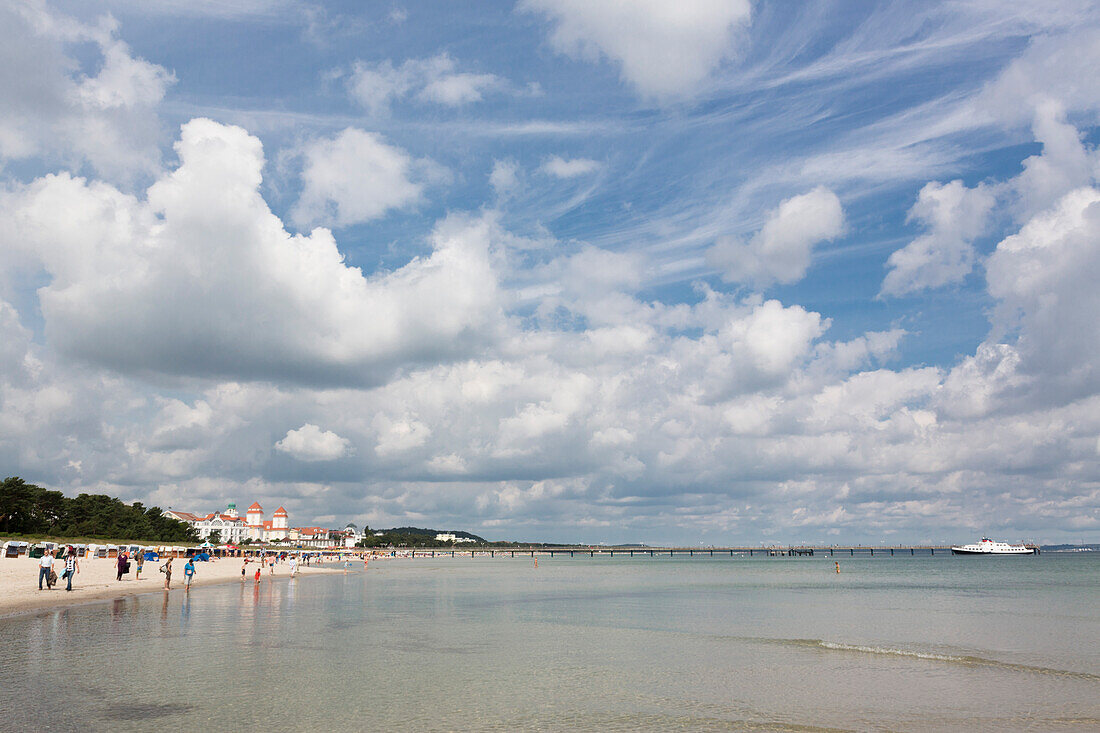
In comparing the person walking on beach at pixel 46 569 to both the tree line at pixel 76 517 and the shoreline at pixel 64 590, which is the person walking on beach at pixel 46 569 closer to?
the shoreline at pixel 64 590

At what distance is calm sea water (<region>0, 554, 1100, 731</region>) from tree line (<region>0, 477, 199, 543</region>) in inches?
3261

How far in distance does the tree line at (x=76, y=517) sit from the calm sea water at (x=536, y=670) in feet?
272

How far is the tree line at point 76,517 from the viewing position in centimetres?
10612

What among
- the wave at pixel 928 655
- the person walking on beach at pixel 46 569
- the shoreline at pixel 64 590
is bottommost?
the wave at pixel 928 655

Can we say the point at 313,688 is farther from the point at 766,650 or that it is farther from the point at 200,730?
the point at 766,650

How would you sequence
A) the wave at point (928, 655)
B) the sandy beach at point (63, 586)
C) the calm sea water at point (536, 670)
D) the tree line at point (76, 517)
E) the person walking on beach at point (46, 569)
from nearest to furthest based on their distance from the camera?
the calm sea water at point (536, 670) → the wave at point (928, 655) → the sandy beach at point (63, 586) → the person walking on beach at point (46, 569) → the tree line at point (76, 517)

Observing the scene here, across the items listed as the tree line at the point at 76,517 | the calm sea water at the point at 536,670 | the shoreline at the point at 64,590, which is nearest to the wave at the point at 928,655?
the calm sea water at the point at 536,670

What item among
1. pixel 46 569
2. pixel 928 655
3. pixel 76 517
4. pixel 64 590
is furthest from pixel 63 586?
pixel 76 517

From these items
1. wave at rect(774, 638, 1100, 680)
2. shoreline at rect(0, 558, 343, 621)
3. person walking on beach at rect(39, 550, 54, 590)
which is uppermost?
person walking on beach at rect(39, 550, 54, 590)

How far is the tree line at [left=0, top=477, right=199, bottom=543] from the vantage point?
4178 inches

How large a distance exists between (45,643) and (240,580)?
49797mm

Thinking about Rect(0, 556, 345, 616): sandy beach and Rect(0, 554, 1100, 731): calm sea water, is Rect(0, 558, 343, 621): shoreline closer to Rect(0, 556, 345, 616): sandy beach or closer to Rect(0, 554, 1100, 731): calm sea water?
Rect(0, 556, 345, 616): sandy beach

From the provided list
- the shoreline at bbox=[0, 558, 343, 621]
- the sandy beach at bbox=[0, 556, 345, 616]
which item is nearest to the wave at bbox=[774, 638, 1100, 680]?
the shoreline at bbox=[0, 558, 343, 621]

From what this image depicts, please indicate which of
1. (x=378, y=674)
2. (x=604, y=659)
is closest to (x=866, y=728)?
(x=604, y=659)
